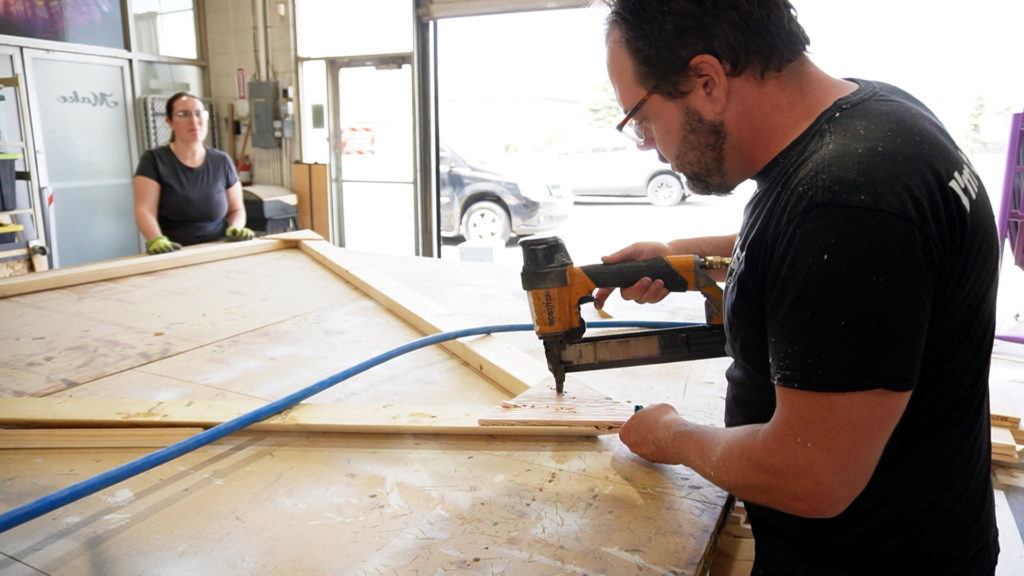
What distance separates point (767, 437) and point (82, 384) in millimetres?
1634

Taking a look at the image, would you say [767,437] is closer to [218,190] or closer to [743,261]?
[743,261]

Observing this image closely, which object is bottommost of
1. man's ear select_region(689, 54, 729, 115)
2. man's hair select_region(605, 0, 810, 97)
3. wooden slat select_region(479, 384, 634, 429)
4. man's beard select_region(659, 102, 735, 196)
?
wooden slat select_region(479, 384, 634, 429)

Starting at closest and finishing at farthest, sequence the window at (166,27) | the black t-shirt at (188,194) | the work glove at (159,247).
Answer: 1. the work glove at (159,247)
2. the black t-shirt at (188,194)
3. the window at (166,27)

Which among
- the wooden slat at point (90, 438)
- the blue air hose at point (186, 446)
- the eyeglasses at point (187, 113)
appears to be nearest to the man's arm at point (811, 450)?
the blue air hose at point (186, 446)

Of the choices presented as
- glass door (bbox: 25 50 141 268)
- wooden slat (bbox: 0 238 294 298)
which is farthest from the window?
wooden slat (bbox: 0 238 294 298)

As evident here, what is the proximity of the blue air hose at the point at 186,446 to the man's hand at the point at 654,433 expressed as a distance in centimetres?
73

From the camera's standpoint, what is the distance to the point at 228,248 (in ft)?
10.5

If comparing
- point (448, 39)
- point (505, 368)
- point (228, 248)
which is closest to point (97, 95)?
point (448, 39)

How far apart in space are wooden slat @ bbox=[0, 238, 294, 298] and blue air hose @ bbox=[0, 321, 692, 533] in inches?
64.4

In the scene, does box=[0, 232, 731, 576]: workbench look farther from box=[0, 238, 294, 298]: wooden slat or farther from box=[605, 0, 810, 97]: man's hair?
box=[605, 0, 810, 97]: man's hair

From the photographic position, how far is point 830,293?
0.71 meters

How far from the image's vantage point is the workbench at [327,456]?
3.23 feet

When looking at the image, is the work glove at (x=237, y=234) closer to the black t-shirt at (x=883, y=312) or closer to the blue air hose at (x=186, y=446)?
the blue air hose at (x=186, y=446)

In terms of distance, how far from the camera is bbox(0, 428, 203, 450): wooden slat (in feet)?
4.37
